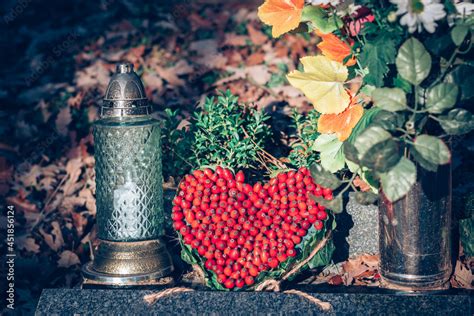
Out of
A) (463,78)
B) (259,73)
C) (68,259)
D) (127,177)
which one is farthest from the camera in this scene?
(259,73)

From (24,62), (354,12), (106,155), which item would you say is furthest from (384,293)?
(24,62)

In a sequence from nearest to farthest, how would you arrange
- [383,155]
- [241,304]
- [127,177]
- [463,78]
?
1. [383,155]
2. [463,78]
3. [241,304]
4. [127,177]

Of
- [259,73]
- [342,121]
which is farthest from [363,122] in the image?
[259,73]

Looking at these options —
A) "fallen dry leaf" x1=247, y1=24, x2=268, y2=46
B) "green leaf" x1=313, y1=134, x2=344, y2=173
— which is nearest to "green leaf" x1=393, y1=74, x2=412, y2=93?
"green leaf" x1=313, y1=134, x2=344, y2=173

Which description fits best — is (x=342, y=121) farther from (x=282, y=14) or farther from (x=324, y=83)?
(x=282, y=14)

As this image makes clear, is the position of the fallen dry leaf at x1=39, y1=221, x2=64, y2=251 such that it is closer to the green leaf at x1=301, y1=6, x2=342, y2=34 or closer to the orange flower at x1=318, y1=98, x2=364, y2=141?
the orange flower at x1=318, y1=98, x2=364, y2=141

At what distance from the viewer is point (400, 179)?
7.16 ft

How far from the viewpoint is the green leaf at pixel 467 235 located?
8.93ft

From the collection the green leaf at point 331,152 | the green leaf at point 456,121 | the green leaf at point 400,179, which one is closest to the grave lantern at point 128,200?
the green leaf at point 331,152

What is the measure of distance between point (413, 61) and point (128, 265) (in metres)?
1.41

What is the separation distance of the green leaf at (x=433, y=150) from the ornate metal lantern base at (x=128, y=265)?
3.99ft

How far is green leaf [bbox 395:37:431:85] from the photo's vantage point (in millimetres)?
2195

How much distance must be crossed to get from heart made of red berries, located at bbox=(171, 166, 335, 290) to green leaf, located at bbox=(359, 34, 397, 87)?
1.89 feet

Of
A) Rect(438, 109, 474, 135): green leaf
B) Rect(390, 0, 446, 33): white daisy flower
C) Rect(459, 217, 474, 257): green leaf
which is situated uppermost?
Rect(390, 0, 446, 33): white daisy flower
